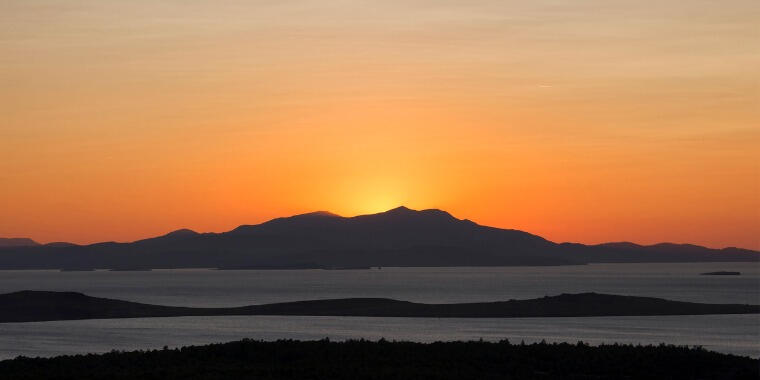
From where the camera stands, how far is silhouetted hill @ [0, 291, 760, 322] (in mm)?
107312

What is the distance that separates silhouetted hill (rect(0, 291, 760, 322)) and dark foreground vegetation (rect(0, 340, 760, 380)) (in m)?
58.4

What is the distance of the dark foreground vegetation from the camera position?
4238 centimetres

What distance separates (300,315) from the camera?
359 ft

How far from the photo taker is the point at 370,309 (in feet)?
366

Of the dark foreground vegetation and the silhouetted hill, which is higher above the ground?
the silhouetted hill

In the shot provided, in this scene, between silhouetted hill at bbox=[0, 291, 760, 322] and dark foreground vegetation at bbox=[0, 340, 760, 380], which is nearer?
dark foreground vegetation at bbox=[0, 340, 760, 380]

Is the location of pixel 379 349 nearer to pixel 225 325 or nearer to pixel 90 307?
pixel 225 325

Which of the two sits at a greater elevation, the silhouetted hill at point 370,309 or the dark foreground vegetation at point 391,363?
the silhouetted hill at point 370,309

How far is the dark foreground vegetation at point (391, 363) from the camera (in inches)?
1668

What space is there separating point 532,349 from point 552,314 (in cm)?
6016

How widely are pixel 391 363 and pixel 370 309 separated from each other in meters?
66.6

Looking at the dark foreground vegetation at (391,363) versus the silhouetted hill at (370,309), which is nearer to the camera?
the dark foreground vegetation at (391,363)

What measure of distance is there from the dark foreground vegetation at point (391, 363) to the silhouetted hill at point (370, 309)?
58393 millimetres

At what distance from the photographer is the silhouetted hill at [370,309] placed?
352ft
